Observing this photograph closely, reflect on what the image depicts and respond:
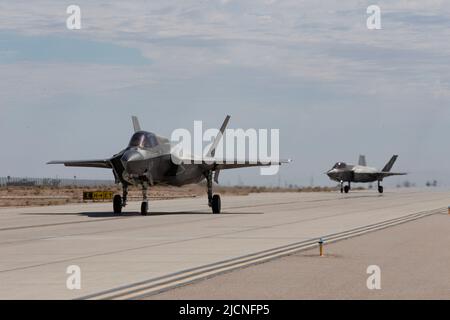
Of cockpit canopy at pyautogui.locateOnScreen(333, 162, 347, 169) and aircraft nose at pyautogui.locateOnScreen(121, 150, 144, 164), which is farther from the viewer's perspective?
cockpit canopy at pyautogui.locateOnScreen(333, 162, 347, 169)

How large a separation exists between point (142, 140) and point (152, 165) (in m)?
1.12

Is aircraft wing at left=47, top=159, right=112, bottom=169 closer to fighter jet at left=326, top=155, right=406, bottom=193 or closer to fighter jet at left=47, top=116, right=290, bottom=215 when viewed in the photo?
fighter jet at left=47, top=116, right=290, bottom=215

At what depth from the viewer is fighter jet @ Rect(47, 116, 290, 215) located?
3472cm

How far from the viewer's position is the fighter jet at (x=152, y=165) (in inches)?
1367

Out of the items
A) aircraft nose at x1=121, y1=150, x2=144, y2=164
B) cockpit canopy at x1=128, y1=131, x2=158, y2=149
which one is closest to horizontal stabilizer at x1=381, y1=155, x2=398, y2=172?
cockpit canopy at x1=128, y1=131, x2=158, y2=149

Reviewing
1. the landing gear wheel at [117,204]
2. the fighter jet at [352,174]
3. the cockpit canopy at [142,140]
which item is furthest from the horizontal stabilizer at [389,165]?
the cockpit canopy at [142,140]

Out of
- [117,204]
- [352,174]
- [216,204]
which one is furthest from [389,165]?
[117,204]

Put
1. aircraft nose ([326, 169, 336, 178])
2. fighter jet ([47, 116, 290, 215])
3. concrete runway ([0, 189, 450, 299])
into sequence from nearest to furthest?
concrete runway ([0, 189, 450, 299]) → fighter jet ([47, 116, 290, 215]) → aircraft nose ([326, 169, 336, 178])

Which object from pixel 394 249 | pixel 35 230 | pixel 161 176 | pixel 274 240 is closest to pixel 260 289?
pixel 394 249

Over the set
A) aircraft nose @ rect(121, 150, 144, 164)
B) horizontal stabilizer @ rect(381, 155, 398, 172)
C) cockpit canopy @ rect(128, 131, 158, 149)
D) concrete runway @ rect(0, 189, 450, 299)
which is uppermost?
cockpit canopy @ rect(128, 131, 158, 149)

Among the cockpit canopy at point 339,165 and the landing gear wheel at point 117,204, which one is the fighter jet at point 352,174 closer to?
the cockpit canopy at point 339,165

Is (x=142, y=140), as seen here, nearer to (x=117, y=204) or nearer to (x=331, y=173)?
(x=117, y=204)

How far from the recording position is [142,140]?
3538 cm
